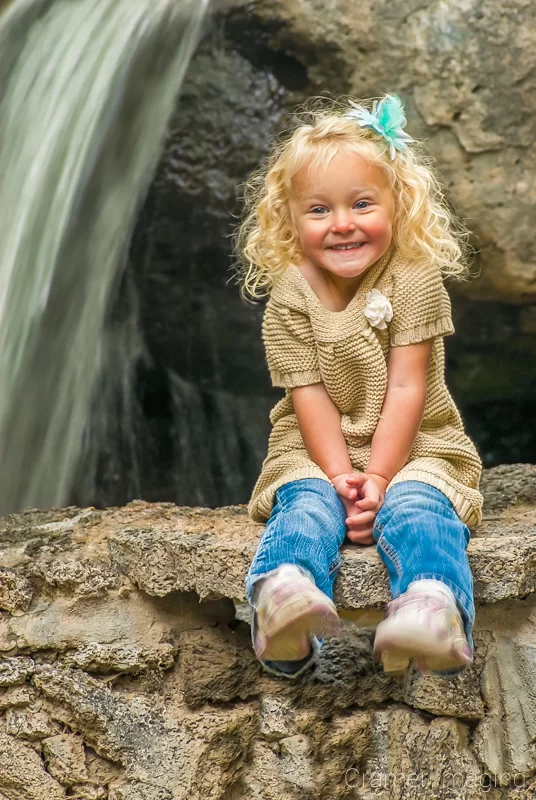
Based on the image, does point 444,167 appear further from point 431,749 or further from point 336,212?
point 431,749

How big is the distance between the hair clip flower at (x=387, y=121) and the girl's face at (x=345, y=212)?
0.28ft

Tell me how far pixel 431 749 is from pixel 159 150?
9.73ft

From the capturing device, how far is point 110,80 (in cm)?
397

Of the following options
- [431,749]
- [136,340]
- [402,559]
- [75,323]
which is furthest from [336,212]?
[136,340]

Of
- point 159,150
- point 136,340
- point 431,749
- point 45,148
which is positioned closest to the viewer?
point 431,749

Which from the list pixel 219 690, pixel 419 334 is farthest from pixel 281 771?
pixel 419 334

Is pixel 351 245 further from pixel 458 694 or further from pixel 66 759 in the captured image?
pixel 66 759

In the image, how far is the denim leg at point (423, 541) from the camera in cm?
181

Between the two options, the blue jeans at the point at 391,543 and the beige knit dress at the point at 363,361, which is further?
the beige knit dress at the point at 363,361

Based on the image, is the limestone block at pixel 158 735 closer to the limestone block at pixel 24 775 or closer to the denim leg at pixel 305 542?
the limestone block at pixel 24 775

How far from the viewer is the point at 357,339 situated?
2191 millimetres

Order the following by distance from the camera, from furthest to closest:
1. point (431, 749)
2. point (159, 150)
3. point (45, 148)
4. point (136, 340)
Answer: point (136, 340) → point (159, 150) → point (45, 148) → point (431, 749)

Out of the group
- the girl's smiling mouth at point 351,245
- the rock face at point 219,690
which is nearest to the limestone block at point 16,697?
the rock face at point 219,690

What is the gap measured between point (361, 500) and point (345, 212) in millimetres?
649
